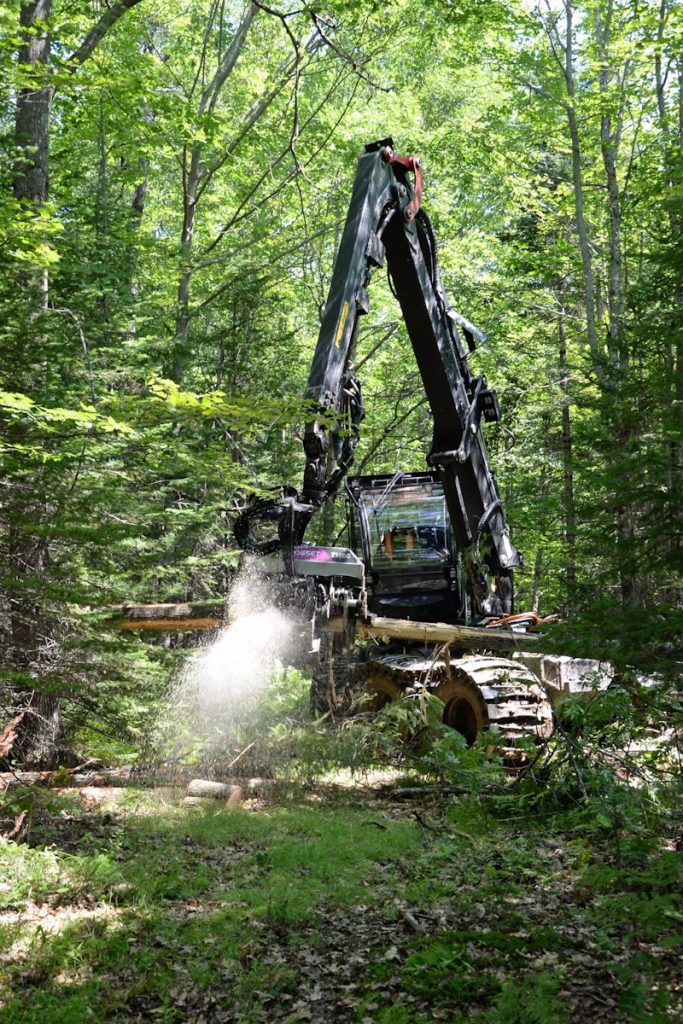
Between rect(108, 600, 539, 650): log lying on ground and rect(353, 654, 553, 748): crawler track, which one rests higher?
rect(108, 600, 539, 650): log lying on ground

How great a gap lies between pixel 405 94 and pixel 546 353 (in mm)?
6873

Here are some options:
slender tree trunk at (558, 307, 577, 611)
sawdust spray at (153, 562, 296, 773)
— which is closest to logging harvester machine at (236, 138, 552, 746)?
sawdust spray at (153, 562, 296, 773)

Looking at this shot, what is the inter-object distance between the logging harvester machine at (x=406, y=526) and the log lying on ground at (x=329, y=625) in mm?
24

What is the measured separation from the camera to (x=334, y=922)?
5211mm

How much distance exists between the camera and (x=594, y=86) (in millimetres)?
17297

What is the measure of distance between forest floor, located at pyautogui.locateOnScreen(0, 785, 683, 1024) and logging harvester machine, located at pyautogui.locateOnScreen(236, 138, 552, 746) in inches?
58.9

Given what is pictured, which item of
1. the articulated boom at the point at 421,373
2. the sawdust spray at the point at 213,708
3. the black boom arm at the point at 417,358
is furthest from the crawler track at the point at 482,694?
the sawdust spray at the point at 213,708

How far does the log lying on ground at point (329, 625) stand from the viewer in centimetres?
834

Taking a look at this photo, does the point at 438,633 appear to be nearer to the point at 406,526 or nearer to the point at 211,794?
the point at 406,526

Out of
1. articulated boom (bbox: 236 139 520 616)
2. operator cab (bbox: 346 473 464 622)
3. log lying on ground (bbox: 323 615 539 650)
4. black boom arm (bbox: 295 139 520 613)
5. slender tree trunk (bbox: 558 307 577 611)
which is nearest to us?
articulated boom (bbox: 236 139 520 616)

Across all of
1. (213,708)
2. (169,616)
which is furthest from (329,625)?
(213,708)

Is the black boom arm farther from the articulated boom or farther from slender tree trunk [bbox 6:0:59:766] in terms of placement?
slender tree trunk [bbox 6:0:59:766]

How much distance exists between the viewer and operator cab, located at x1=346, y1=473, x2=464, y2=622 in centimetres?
1168

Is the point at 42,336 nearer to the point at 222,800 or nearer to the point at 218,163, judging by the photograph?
the point at 222,800
